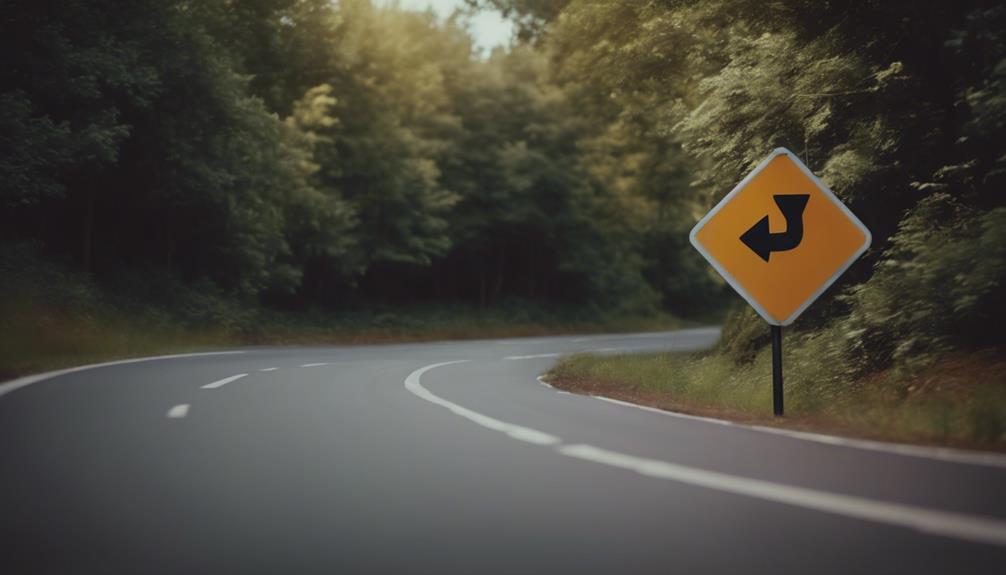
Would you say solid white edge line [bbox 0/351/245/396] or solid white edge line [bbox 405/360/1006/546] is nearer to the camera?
solid white edge line [bbox 405/360/1006/546]

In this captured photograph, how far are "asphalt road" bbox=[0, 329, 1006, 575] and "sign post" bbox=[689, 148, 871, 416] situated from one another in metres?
1.49

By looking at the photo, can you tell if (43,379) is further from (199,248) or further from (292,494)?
(199,248)

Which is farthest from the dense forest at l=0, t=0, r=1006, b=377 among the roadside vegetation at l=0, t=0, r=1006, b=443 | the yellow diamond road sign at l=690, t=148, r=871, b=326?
the yellow diamond road sign at l=690, t=148, r=871, b=326

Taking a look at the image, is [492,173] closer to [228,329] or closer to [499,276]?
[499,276]

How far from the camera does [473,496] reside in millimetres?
4863

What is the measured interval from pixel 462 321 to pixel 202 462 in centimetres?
3090

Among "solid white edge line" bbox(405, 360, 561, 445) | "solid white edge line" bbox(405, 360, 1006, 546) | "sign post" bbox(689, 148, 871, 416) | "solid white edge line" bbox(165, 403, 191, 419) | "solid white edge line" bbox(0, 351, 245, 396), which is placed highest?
"sign post" bbox(689, 148, 871, 416)

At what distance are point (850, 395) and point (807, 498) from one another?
4971 mm

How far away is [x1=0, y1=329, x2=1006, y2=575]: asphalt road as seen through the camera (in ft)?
12.2

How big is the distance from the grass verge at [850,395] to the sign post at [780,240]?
0.94 meters

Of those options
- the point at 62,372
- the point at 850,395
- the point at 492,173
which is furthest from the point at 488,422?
the point at 492,173

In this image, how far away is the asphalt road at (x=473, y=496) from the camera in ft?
12.2

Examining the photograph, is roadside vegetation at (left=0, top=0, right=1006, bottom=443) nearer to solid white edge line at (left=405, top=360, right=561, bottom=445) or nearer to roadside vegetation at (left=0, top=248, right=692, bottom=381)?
roadside vegetation at (left=0, top=248, right=692, bottom=381)

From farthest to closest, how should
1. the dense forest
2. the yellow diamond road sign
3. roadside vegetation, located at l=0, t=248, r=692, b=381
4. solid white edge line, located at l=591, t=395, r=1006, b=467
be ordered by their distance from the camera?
roadside vegetation, located at l=0, t=248, r=692, b=381 < the dense forest < the yellow diamond road sign < solid white edge line, located at l=591, t=395, r=1006, b=467
